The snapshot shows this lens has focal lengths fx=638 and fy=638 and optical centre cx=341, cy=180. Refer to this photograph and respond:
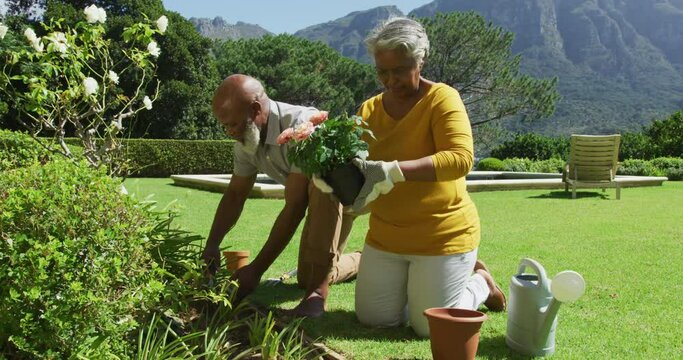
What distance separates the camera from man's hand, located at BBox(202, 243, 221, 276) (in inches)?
129

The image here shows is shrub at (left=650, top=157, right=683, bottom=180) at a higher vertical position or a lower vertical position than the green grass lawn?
higher

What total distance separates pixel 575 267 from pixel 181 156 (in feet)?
52.2

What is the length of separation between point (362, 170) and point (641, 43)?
154199 millimetres

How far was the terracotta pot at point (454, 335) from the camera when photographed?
2375mm

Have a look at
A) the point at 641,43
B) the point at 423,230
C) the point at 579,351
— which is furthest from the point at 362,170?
the point at 641,43

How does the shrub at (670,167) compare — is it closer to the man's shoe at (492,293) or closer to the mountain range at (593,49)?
the man's shoe at (492,293)

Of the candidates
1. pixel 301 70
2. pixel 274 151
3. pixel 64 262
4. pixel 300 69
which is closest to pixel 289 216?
pixel 274 151

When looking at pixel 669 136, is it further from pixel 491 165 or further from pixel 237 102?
pixel 237 102

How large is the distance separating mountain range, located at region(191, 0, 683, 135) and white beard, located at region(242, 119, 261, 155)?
81.0 meters

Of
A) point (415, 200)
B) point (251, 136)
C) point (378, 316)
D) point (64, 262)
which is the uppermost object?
point (251, 136)

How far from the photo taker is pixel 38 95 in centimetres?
361

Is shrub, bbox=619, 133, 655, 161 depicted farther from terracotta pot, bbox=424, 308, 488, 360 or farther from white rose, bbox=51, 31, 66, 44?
terracotta pot, bbox=424, 308, 488, 360

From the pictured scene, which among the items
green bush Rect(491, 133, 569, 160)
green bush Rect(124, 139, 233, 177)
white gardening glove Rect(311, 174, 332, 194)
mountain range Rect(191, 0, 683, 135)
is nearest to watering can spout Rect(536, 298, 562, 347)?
white gardening glove Rect(311, 174, 332, 194)

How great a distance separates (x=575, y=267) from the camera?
15.6 feet
